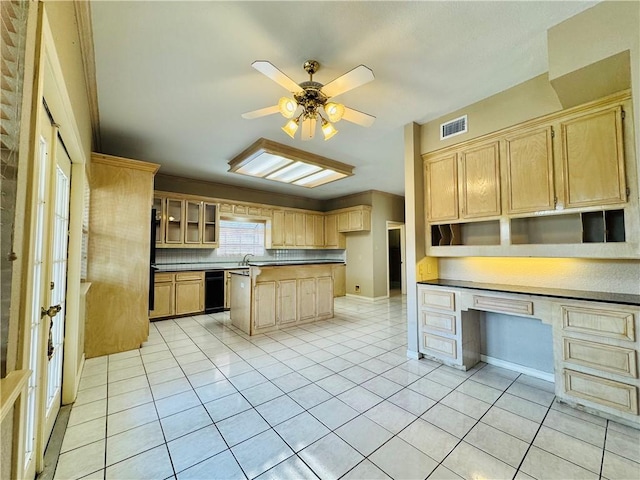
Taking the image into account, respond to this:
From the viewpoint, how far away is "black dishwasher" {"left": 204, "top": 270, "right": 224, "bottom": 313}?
5.39 m

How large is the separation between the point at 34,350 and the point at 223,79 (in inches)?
Result: 94.2

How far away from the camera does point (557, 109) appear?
2402mm

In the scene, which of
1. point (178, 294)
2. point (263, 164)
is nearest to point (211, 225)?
point (178, 294)

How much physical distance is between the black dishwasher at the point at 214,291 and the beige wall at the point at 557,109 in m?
4.11

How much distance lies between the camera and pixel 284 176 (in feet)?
16.1

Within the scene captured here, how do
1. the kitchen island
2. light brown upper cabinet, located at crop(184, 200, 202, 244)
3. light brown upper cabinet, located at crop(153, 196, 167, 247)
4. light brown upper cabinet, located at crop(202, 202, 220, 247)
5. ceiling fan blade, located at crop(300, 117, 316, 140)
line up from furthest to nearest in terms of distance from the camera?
light brown upper cabinet, located at crop(202, 202, 220, 247) → light brown upper cabinet, located at crop(184, 200, 202, 244) → light brown upper cabinet, located at crop(153, 196, 167, 247) → the kitchen island → ceiling fan blade, located at crop(300, 117, 316, 140)

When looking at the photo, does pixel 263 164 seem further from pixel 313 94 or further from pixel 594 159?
pixel 594 159

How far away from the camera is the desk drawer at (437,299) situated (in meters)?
2.90

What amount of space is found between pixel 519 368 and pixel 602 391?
0.82m

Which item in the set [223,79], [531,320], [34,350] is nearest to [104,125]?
[223,79]

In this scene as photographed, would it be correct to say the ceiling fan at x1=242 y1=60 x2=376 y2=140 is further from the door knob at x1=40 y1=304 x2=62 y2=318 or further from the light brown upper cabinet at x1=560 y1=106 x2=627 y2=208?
the door knob at x1=40 y1=304 x2=62 y2=318

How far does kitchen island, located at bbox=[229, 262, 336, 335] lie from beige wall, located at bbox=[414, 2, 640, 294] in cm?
215

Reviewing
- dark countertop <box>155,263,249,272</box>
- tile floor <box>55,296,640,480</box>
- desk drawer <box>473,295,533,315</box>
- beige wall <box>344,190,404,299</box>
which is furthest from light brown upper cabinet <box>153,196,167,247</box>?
desk drawer <box>473,295,533,315</box>

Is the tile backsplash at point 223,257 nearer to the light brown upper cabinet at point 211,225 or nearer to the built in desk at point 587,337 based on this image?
the light brown upper cabinet at point 211,225
